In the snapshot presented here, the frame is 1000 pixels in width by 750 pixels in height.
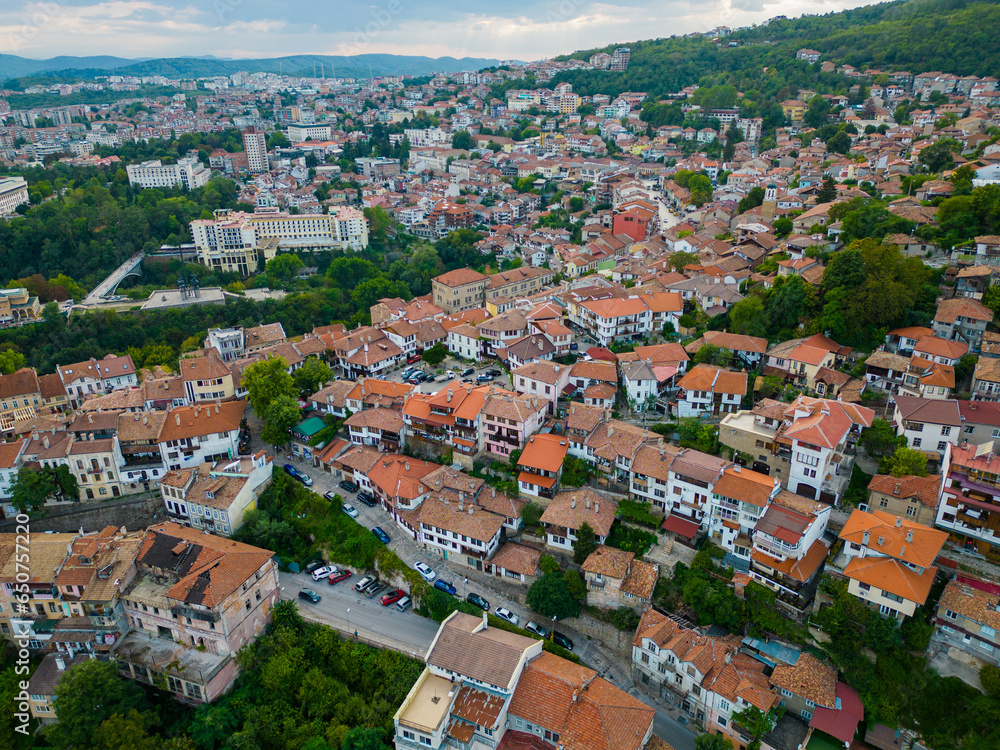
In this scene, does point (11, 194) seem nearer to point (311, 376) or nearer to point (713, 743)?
point (311, 376)

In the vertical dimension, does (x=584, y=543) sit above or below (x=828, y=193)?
below

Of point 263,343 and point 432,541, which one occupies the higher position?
point 263,343

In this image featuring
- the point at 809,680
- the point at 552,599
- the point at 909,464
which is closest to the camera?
the point at 809,680

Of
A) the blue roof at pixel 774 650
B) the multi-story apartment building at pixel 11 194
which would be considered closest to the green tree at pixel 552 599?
the blue roof at pixel 774 650

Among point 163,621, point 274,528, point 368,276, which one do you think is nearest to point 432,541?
point 274,528

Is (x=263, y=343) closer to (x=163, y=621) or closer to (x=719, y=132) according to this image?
(x=163, y=621)

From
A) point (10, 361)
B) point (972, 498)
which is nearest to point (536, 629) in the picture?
point (972, 498)
